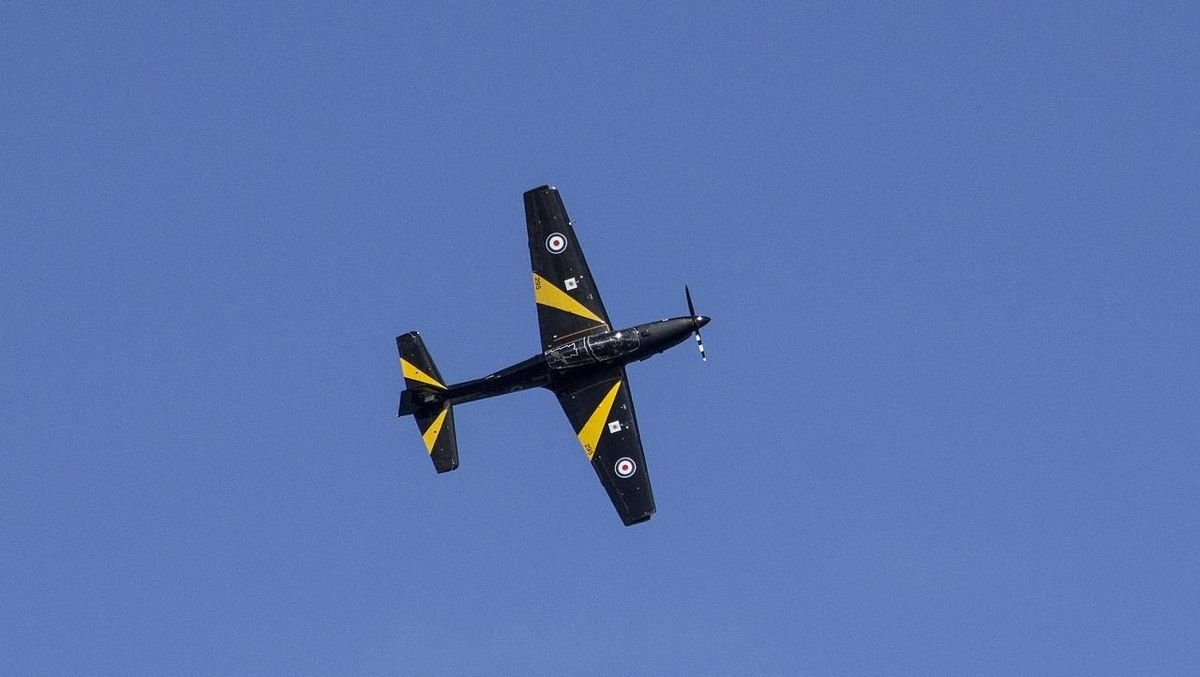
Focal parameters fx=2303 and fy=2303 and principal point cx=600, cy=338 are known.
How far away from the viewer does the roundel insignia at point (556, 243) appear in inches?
3339

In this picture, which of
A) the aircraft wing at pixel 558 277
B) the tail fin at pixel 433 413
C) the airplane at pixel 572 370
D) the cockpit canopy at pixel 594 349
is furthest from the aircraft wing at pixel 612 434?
the tail fin at pixel 433 413

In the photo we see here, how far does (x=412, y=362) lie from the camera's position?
85.1 meters

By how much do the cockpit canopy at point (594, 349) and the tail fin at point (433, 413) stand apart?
176 inches

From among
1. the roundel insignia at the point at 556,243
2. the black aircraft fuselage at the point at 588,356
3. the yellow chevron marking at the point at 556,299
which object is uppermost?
the roundel insignia at the point at 556,243

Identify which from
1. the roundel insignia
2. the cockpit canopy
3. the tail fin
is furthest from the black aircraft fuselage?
Result: the roundel insignia

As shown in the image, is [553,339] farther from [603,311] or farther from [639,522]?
[639,522]

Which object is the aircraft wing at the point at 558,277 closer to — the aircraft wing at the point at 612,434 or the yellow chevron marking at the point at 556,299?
the yellow chevron marking at the point at 556,299

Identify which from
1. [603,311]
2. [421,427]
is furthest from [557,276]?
[421,427]

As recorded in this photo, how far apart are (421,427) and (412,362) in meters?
2.46

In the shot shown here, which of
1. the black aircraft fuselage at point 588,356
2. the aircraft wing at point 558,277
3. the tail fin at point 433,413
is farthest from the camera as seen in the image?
the tail fin at point 433,413

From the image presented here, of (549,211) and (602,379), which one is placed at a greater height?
(549,211)

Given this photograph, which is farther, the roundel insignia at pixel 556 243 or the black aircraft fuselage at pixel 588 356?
the roundel insignia at pixel 556 243

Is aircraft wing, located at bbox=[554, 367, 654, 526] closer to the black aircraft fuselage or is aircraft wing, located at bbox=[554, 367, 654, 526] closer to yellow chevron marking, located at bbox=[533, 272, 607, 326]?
the black aircraft fuselage

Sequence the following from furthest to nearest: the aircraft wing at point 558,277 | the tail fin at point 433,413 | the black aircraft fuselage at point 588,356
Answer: the tail fin at point 433,413
the aircraft wing at point 558,277
the black aircraft fuselage at point 588,356
